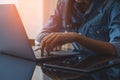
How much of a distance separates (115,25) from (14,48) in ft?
1.63

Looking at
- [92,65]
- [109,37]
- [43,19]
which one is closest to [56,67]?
[92,65]

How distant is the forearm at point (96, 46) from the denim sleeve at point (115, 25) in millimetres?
33

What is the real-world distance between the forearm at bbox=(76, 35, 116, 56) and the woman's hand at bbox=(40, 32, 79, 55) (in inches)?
1.3

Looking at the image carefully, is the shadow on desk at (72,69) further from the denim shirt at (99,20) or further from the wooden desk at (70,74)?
the denim shirt at (99,20)

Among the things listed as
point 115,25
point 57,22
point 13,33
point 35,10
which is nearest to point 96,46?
point 115,25

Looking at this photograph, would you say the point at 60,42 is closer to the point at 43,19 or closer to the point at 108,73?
the point at 108,73

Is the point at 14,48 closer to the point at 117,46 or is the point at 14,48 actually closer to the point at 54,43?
the point at 54,43

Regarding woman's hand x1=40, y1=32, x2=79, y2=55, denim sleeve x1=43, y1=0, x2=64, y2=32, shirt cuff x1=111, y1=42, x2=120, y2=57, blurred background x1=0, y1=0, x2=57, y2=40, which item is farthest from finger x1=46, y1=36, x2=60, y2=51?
blurred background x1=0, y1=0, x2=57, y2=40

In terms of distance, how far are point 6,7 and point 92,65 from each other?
30 cm

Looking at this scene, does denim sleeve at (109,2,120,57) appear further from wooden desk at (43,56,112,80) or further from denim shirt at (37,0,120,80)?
wooden desk at (43,56,112,80)

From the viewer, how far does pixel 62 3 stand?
1332 millimetres

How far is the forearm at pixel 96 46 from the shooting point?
87 centimetres

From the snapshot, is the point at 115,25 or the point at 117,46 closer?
the point at 117,46

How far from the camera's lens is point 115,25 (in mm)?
1056
